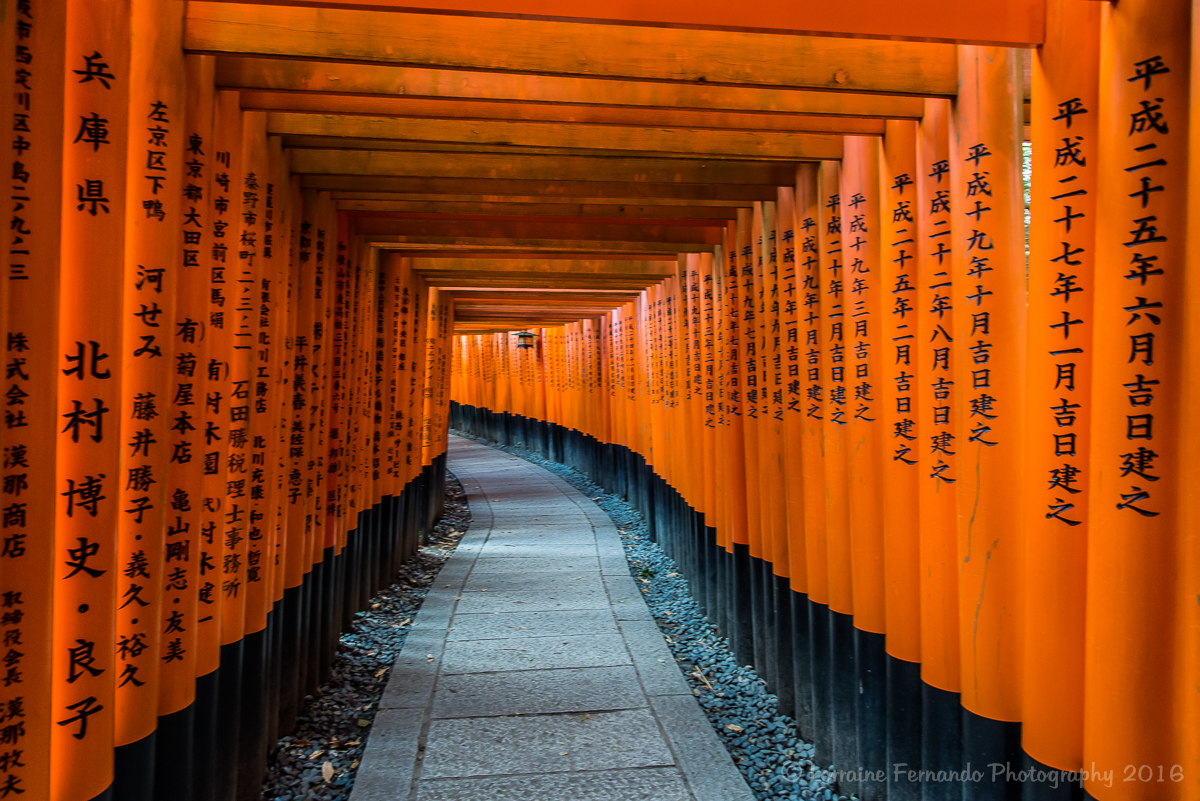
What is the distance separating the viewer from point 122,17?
7.47ft

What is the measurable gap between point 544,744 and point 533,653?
145 centimetres

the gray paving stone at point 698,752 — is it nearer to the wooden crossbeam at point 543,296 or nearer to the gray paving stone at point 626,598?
the gray paving stone at point 626,598

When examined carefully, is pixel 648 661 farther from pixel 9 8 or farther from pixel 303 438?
pixel 9 8

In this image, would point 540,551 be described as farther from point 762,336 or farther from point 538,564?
point 762,336

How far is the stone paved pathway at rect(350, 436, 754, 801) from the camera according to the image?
379 centimetres

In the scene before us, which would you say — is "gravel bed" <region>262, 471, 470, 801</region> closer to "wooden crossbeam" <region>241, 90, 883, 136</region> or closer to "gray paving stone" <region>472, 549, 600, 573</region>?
"gray paving stone" <region>472, 549, 600, 573</region>

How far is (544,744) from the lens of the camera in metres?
4.20

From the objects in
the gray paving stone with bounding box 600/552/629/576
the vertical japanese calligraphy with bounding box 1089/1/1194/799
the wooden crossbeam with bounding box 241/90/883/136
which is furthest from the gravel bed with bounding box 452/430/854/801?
the wooden crossbeam with bounding box 241/90/883/136

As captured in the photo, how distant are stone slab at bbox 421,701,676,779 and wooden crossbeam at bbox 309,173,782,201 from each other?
3.32m

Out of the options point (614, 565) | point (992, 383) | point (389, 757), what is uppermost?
point (992, 383)

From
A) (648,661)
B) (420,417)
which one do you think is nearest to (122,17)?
(648,661)

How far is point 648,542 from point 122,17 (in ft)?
28.6

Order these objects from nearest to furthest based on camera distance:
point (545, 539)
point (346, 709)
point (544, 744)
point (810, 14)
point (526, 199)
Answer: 1. point (810, 14)
2. point (544, 744)
3. point (526, 199)
4. point (346, 709)
5. point (545, 539)

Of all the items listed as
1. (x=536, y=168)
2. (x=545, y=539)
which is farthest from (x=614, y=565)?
(x=536, y=168)
